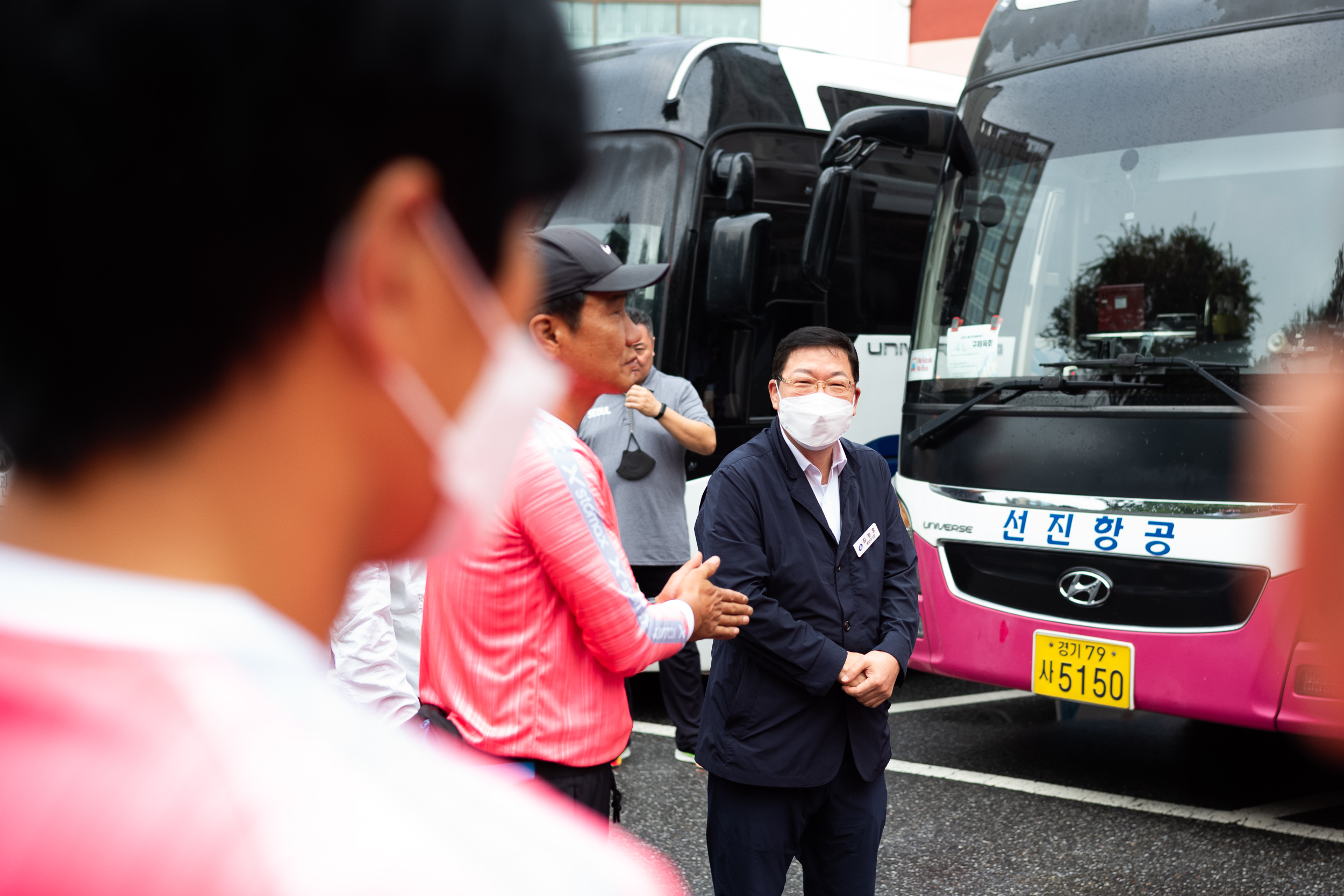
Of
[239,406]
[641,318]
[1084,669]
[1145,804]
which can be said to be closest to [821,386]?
[1084,669]

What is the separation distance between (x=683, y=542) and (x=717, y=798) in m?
2.59

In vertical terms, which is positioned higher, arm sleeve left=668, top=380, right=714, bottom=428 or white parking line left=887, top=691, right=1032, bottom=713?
arm sleeve left=668, top=380, right=714, bottom=428

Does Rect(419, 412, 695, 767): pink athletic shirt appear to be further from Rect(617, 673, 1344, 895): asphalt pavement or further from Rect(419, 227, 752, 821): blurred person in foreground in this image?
Rect(617, 673, 1344, 895): asphalt pavement

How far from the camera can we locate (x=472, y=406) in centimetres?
71

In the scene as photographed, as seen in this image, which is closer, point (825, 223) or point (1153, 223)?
point (1153, 223)

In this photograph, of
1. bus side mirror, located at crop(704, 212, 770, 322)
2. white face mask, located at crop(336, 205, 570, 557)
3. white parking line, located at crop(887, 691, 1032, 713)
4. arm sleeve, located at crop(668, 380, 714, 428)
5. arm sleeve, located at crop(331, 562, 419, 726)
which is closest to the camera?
white face mask, located at crop(336, 205, 570, 557)

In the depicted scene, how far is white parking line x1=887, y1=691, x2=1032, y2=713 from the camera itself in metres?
6.83

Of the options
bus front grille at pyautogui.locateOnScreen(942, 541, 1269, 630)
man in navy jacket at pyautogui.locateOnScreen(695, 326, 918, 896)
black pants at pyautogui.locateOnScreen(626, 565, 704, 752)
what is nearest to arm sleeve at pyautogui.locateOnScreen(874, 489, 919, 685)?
man in navy jacket at pyautogui.locateOnScreen(695, 326, 918, 896)

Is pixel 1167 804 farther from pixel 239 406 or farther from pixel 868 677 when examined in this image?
pixel 239 406

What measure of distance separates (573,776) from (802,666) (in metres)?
0.88

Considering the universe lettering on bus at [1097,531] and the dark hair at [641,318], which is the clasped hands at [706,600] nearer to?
the universe lettering on bus at [1097,531]

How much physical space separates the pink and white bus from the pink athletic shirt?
2707 millimetres

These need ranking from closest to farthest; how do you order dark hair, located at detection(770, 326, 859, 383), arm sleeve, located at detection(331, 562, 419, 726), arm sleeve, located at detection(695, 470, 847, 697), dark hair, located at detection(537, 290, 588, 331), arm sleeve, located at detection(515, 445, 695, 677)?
arm sleeve, located at detection(515, 445, 695, 677)
dark hair, located at detection(537, 290, 588, 331)
arm sleeve, located at detection(331, 562, 419, 726)
arm sleeve, located at detection(695, 470, 847, 697)
dark hair, located at detection(770, 326, 859, 383)

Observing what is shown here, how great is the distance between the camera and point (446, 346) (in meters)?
0.67
